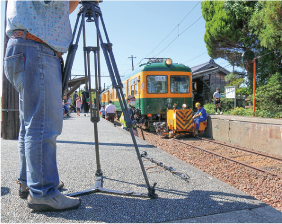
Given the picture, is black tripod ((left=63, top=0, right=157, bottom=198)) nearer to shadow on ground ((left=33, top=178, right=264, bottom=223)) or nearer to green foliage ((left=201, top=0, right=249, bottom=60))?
shadow on ground ((left=33, top=178, right=264, bottom=223))

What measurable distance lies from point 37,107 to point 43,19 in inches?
29.2

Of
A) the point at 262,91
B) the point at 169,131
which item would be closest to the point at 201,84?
the point at 262,91

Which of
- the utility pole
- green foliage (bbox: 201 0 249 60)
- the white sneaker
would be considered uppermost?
green foliage (bbox: 201 0 249 60)

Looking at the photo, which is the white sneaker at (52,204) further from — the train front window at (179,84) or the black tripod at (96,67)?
the train front window at (179,84)

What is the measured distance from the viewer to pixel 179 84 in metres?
11.2

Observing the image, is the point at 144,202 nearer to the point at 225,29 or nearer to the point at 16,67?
the point at 16,67

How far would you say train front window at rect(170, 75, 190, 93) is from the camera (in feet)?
36.4

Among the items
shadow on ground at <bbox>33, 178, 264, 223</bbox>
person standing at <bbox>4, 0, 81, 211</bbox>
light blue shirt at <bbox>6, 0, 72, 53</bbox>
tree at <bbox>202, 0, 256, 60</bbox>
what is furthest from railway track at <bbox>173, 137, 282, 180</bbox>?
tree at <bbox>202, 0, 256, 60</bbox>

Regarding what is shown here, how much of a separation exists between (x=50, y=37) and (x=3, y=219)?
4.98ft

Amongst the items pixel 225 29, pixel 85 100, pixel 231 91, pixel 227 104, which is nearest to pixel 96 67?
pixel 85 100

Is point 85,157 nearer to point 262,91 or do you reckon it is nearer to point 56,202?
point 56,202

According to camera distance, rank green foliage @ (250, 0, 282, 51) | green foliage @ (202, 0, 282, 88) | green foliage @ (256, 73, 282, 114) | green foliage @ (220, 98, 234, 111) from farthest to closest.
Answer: green foliage @ (220, 98, 234, 111), green foliage @ (202, 0, 282, 88), green foliage @ (256, 73, 282, 114), green foliage @ (250, 0, 282, 51)

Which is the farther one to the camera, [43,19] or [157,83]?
[157,83]

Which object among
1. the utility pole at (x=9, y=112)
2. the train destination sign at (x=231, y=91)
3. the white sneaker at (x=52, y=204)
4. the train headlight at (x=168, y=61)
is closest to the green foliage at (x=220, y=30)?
the train destination sign at (x=231, y=91)
